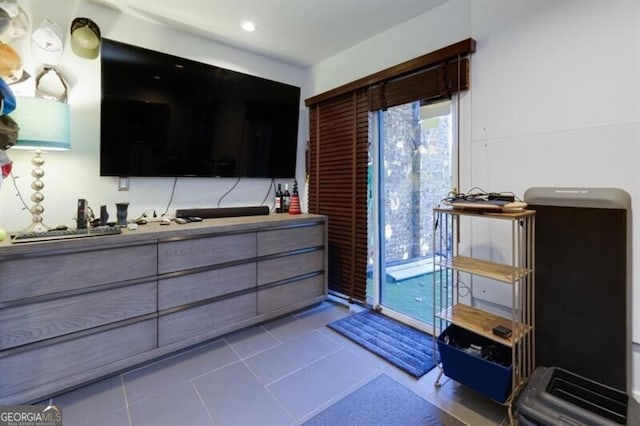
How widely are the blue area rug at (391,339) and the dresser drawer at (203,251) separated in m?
1.00

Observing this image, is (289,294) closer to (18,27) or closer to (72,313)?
(72,313)

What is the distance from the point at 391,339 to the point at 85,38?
3.12m

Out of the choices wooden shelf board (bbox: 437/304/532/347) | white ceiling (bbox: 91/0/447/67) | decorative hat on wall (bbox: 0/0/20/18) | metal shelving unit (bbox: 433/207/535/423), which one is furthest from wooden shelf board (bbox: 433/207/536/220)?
decorative hat on wall (bbox: 0/0/20/18)

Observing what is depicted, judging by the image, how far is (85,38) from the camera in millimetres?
2115

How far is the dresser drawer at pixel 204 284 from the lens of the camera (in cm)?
199

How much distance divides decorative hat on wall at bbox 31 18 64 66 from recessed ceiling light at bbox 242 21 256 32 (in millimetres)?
1273

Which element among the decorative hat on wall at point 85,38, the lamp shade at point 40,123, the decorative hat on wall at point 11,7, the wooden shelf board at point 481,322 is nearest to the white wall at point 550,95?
the wooden shelf board at point 481,322

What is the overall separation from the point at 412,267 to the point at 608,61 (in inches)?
84.1

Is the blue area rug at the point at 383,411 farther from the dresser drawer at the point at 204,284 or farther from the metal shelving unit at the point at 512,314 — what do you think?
the dresser drawer at the point at 204,284

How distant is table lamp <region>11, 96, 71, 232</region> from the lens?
168cm

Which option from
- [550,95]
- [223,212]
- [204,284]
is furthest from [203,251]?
[550,95]

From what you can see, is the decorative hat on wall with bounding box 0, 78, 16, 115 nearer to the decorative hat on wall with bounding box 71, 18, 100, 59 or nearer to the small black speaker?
the small black speaker

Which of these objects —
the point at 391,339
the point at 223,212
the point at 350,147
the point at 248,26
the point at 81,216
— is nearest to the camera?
the point at 81,216

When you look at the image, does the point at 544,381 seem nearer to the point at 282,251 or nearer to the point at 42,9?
the point at 282,251
